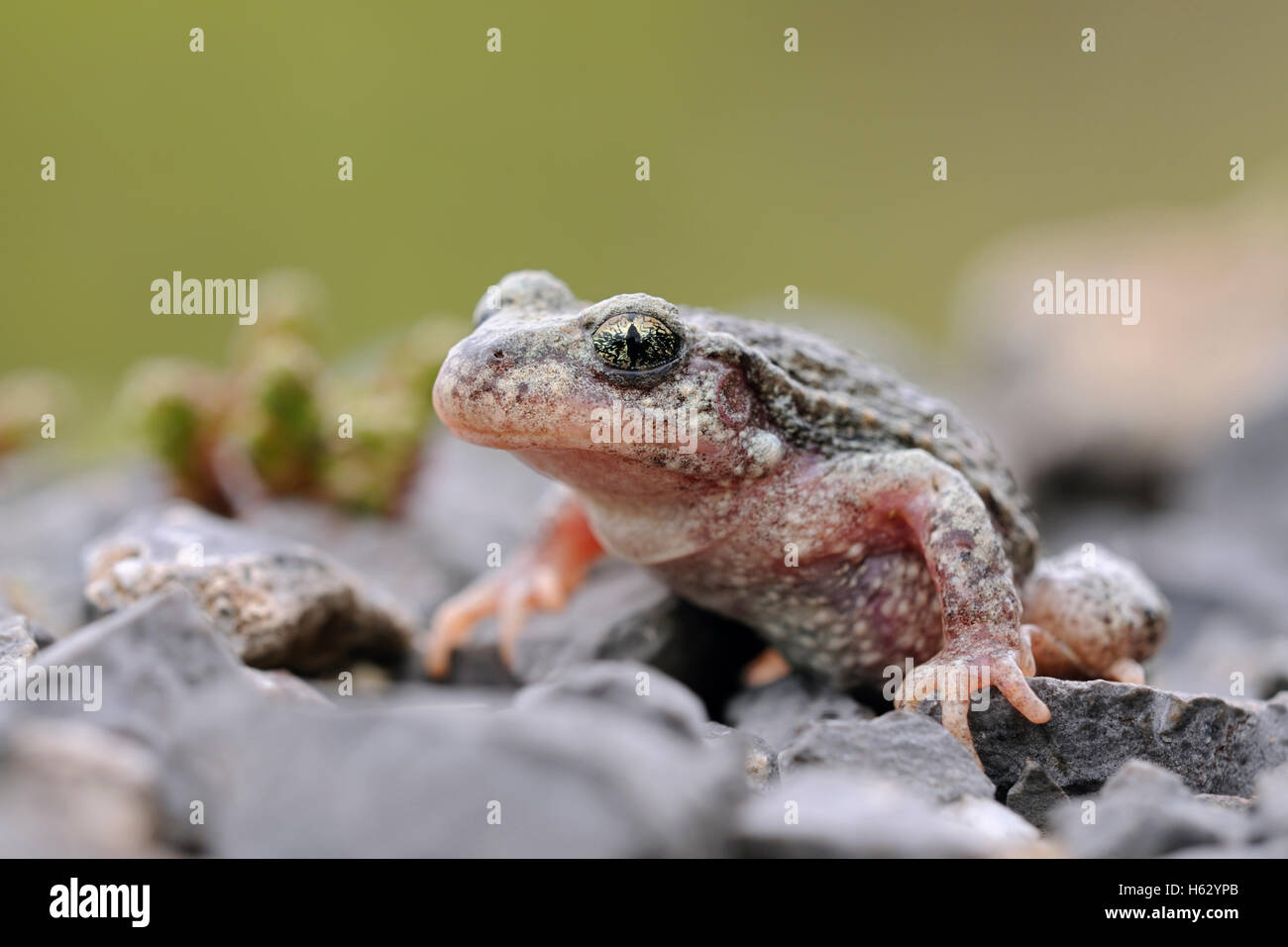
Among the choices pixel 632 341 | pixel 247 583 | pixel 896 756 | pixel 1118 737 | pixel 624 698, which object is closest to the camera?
pixel 624 698

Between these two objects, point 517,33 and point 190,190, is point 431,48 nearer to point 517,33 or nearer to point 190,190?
point 517,33

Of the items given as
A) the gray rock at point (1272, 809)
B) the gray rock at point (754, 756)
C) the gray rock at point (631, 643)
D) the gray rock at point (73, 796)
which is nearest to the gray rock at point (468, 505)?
the gray rock at point (631, 643)

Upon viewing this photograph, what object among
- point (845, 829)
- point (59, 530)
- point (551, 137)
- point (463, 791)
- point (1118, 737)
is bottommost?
point (1118, 737)

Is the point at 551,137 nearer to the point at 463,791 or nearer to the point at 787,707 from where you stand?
the point at 787,707

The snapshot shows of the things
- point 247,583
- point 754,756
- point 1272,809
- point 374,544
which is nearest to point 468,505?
point 374,544
